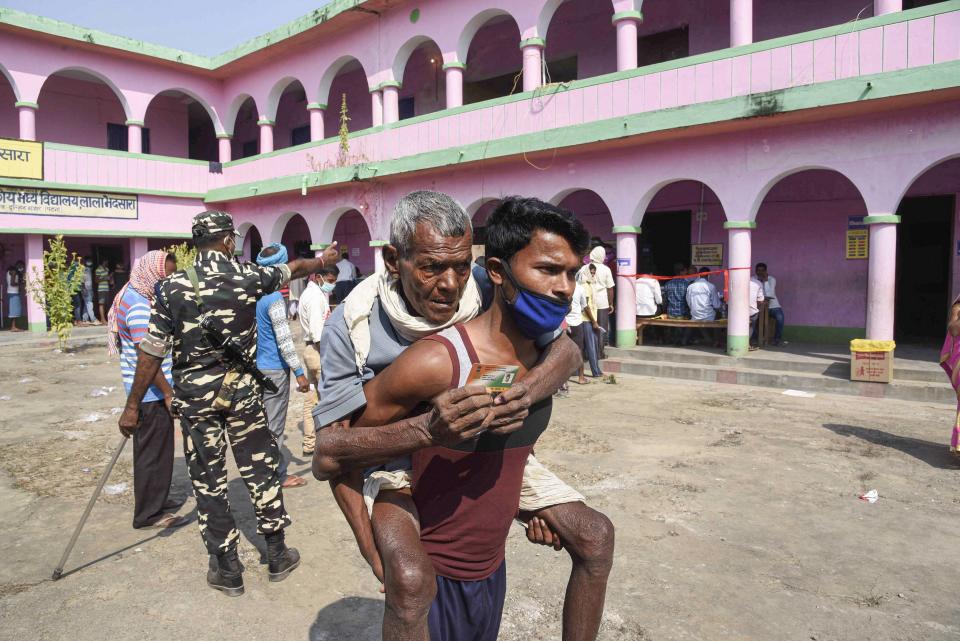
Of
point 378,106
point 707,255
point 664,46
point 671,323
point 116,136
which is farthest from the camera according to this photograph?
point 116,136

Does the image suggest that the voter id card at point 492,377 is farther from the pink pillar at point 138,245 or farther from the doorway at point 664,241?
the pink pillar at point 138,245

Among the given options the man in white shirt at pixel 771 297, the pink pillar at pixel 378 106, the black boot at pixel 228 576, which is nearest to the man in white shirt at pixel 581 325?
the man in white shirt at pixel 771 297

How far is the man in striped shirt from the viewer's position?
158 inches

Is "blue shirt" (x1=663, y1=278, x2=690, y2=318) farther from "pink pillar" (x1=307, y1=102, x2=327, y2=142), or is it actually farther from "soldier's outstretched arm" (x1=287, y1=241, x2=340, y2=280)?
"pink pillar" (x1=307, y1=102, x2=327, y2=142)

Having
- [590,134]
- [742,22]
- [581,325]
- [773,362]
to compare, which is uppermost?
[742,22]

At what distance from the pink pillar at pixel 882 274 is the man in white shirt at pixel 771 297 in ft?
7.51

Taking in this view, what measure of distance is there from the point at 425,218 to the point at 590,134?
9.29 metres

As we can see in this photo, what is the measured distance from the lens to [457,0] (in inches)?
496

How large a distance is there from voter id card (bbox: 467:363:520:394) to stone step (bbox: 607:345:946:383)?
8.27 meters

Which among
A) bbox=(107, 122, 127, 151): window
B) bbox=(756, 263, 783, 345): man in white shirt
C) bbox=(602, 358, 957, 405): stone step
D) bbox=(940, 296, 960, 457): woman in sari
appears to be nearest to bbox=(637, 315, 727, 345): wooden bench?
bbox=(602, 358, 957, 405): stone step

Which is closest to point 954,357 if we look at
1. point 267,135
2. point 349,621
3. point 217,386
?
point 349,621

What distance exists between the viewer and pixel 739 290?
32.0 ft

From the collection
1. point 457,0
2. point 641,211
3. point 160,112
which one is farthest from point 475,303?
point 160,112

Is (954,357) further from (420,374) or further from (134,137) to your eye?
(134,137)
